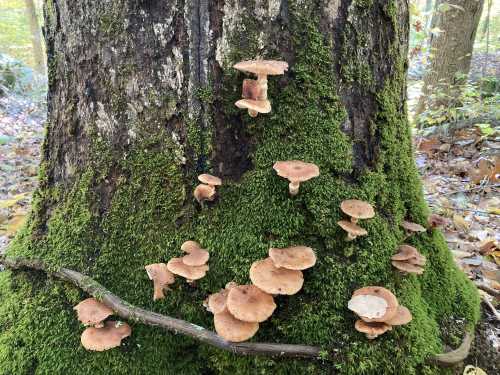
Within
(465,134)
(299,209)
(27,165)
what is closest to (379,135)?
(299,209)

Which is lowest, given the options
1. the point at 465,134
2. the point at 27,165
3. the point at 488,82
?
the point at 27,165

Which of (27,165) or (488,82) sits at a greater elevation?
(488,82)

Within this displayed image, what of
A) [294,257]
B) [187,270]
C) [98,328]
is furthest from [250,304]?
[98,328]

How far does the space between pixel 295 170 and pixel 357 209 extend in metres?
0.50

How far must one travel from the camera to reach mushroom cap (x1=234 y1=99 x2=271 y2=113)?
2.37m

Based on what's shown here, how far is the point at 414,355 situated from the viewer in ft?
7.54

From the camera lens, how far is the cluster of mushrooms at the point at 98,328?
235cm

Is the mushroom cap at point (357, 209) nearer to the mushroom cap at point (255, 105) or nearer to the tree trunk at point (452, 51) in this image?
the mushroom cap at point (255, 105)

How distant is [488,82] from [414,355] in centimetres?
1346

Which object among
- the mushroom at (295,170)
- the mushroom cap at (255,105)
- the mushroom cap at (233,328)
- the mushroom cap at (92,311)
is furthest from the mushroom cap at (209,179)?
the mushroom cap at (92,311)

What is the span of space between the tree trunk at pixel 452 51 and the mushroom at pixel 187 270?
1038cm

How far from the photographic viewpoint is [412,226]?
2879 mm

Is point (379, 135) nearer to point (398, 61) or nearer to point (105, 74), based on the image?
point (398, 61)

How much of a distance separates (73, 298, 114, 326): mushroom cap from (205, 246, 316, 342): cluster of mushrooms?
2.47 feet
